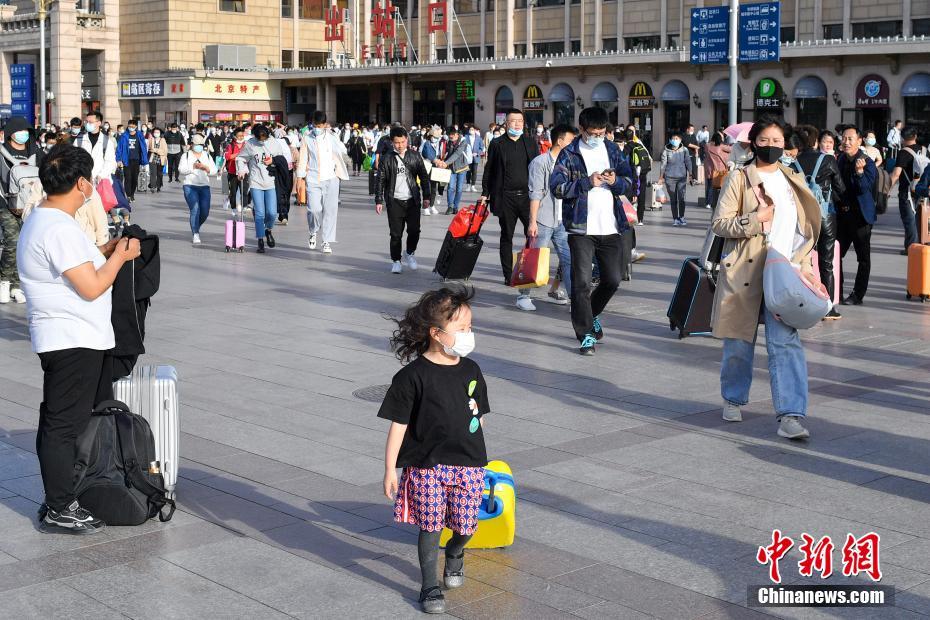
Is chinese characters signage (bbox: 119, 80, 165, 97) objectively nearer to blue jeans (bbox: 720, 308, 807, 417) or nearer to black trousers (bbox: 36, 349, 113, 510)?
blue jeans (bbox: 720, 308, 807, 417)

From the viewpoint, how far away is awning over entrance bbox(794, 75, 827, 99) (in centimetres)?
4609

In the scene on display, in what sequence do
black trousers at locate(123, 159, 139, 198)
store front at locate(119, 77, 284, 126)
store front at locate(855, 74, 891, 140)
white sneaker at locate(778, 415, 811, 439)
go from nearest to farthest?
white sneaker at locate(778, 415, 811, 439), black trousers at locate(123, 159, 139, 198), store front at locate(855, 74, 891, 140), store front at locate(119, 77, 284, 126)

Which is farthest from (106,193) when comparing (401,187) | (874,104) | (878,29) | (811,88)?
(878,29)

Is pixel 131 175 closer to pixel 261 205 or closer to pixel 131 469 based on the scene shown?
pixel 261 205

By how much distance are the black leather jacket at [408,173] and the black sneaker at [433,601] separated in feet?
34.4

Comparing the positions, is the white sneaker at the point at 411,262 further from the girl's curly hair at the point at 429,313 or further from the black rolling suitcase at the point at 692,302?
the girl's curly hair at the point at 429,313

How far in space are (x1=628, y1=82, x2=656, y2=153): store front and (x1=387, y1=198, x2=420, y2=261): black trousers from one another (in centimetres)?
3786

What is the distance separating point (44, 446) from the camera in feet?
18.6

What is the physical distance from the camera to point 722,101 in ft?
162

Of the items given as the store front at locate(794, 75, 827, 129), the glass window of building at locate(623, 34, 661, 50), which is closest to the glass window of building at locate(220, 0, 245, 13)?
the glass window of building at locate(623, 34, 661, 50)

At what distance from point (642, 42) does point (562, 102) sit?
438cm

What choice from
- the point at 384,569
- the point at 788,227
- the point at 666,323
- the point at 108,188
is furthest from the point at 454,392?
the point at 108,188

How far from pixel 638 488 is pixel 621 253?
4.11 metres

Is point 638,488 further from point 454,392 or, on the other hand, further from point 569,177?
point 569,177
